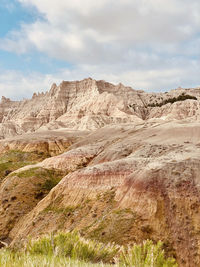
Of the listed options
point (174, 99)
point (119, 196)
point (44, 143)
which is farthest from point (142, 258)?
point (174, 99)

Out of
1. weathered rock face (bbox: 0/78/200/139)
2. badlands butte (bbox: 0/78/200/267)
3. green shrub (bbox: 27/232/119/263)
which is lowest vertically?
badlands butte (bbox: 0/78/200/267)

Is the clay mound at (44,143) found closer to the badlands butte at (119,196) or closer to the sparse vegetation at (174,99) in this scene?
the badlands butte at (119,196)

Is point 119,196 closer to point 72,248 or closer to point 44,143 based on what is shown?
point 72,248

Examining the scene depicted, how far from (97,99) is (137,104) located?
19520 mm

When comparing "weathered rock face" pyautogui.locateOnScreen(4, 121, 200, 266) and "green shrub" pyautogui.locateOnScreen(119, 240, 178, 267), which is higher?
"green shrub" pyautogui.locateOnScreen(119, 240, 178, 267)

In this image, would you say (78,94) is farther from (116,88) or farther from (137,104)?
(137,104)

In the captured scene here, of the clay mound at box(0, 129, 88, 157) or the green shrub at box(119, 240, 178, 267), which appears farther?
the clay mound at box(0, 129, 88, 157)

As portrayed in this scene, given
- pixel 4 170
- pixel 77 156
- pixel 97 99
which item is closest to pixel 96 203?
pixel 77 156

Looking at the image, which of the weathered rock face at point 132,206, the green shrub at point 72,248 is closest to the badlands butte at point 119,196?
the weathered rock face at point 132,206

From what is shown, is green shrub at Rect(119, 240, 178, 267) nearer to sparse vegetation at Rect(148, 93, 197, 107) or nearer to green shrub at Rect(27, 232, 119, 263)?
green shrub at Rect(27, 232, 119, 263)

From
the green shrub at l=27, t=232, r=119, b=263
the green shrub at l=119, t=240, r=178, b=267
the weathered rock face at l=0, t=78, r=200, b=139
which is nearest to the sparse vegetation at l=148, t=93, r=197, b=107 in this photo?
the weathered rock face at l=0, t=78, r=200, b=139

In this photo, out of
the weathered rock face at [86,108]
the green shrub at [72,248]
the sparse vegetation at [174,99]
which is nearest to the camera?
the green shrub at [72,248]

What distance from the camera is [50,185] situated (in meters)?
24.6

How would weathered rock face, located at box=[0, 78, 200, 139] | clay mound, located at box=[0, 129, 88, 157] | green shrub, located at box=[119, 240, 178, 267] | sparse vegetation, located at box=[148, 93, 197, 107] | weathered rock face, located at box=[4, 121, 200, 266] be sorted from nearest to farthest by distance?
green shrub, located at box=[119, 240, 178, 267], weathered rock face, located at box=[4, 121, 200, 266], clay mound, located at box=[0, 129, 88, 157], weathered rock face, located at box=[0, 78, 200, 139], sparse vegetation, located at box=[148, 93, 197, 107]
